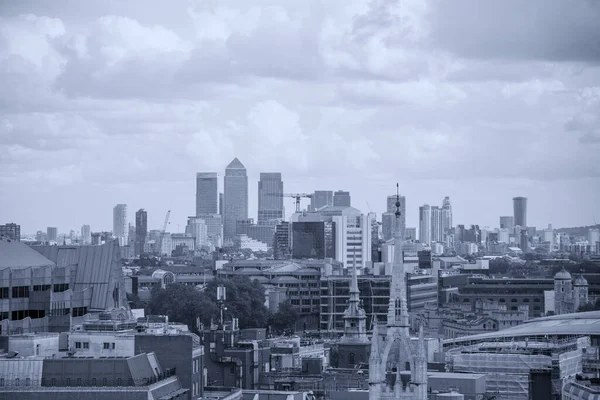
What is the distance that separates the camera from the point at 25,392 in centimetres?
8562

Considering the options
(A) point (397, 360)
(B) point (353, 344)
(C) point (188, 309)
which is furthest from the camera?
(C) point (188, 309)

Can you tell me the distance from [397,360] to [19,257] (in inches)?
1844

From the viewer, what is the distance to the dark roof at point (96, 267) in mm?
138750

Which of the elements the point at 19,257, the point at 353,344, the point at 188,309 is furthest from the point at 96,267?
the point at 188,309

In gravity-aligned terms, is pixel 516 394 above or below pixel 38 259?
below

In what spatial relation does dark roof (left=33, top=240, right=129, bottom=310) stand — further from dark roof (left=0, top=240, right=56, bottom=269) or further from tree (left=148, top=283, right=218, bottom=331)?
tree (left=148, top=283, right=218, bottom=331)

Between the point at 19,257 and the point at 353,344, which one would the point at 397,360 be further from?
the point at 19,257

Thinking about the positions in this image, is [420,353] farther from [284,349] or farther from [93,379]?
[284,349]

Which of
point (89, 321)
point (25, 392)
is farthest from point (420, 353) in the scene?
point (25, 392)

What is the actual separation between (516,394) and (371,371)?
1978 centimetres

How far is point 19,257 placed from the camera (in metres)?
138

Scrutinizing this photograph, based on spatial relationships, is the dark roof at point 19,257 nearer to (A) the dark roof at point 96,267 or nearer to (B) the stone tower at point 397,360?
(A) the dark roof at point 96,267

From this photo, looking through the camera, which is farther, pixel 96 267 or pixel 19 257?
pixel 96 267

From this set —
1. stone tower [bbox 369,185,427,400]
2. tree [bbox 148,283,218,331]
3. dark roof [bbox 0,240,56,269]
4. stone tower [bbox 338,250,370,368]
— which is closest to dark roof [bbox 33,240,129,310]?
dark roof [bbox 0,240,56,269]
